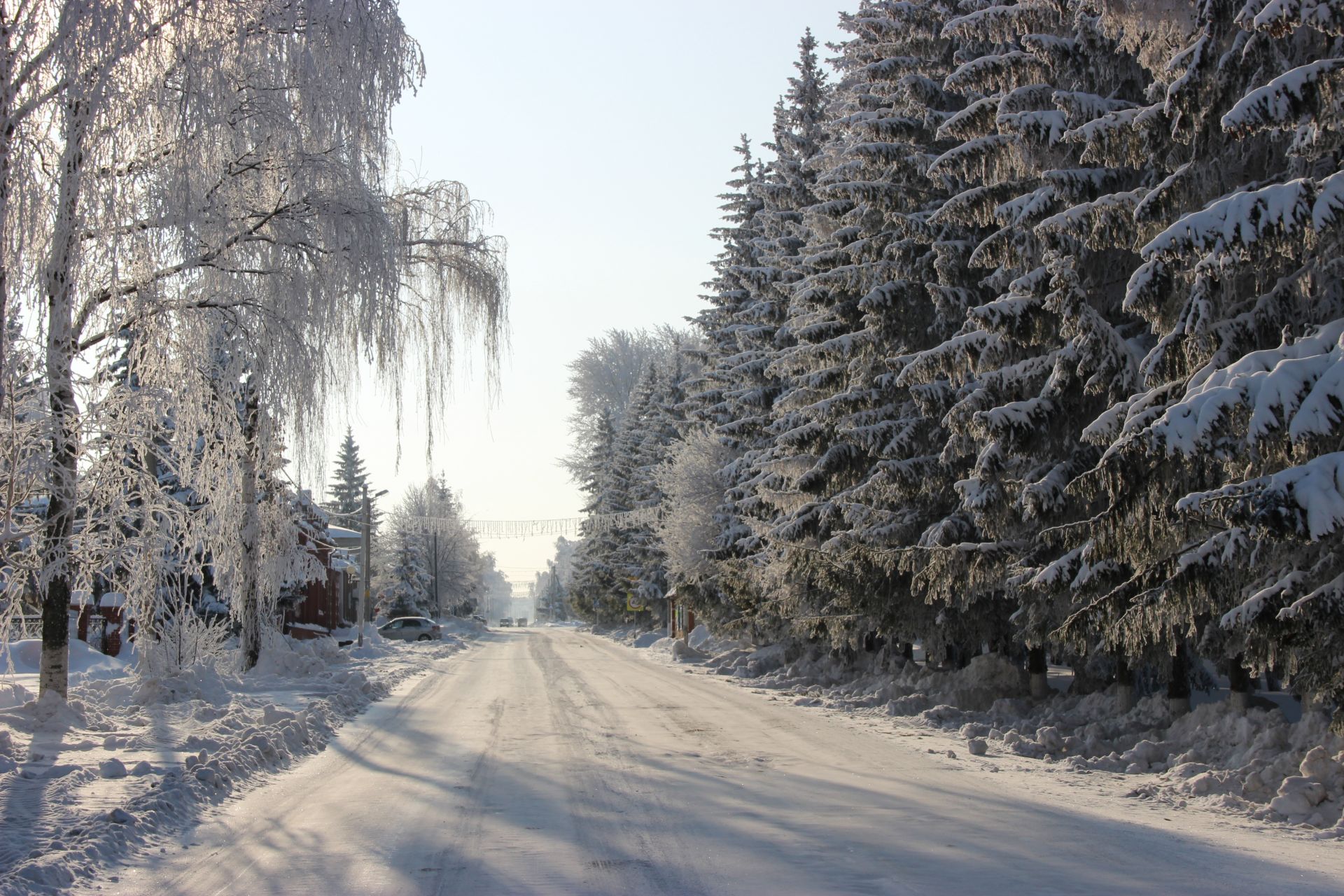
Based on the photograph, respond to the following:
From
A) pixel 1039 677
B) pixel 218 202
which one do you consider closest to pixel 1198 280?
pixel 218 202

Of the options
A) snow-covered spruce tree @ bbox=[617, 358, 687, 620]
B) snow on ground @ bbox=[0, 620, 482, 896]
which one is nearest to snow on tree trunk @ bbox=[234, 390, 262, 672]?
snow on ground @ bbox=[0, 620, 482, 896]

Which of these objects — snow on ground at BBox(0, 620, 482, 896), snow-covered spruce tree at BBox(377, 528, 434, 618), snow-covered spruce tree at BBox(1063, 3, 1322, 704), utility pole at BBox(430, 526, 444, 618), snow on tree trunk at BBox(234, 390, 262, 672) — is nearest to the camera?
snow on ground at BBox(0, 620, 482, 896)

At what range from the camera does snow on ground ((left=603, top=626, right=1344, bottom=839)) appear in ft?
29.3

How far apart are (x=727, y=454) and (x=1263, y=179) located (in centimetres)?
2398

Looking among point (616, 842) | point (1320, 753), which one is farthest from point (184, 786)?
point (1320, 753)

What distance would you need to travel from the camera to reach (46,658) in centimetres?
1199

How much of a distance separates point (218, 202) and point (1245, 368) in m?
8.91

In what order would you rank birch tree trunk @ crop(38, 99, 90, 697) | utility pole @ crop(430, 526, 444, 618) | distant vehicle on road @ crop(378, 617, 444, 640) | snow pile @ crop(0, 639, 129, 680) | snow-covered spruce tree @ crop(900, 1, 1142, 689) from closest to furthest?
birch tree trunk @ crop(38, 99, 90, 697) → snow-covered spruce tree @ crop(900, 1, 1142, 689) → snow pile @ crop(0, 639, 129, 680) → distant vehicle on road @ crop(378, 617, 444, 640) → utility pole @ crop(430, 526, 444, 618)

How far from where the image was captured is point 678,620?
161 feet

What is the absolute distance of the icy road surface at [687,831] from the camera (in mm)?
6270

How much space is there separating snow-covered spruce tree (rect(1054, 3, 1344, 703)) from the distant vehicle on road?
1761 inches

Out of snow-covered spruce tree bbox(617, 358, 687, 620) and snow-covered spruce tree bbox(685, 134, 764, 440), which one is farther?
snow-covered spruce tree bbox(617, 358, 687, 620)

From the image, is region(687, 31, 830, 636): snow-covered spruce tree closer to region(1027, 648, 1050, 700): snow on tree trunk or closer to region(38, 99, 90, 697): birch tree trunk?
region(1027, 648, 1050, 700): snow on tree trunk

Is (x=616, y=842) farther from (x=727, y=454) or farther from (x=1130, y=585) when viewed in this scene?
(x=727, y=454)
